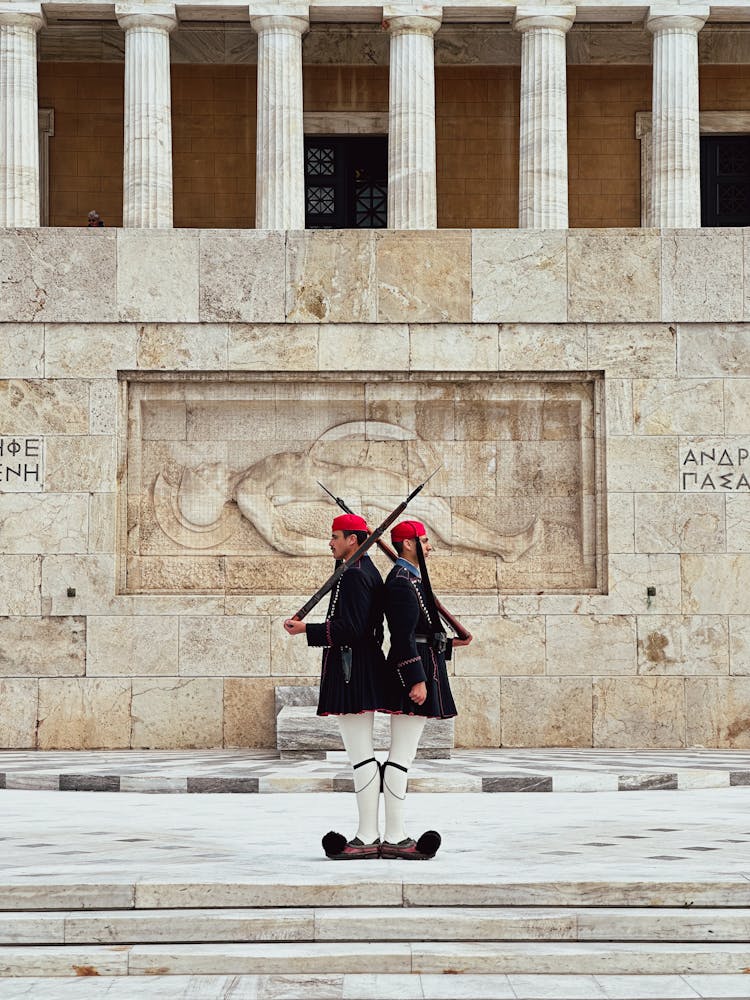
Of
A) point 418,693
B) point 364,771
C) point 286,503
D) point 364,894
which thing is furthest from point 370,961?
point 286,503

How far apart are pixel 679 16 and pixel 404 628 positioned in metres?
17.0

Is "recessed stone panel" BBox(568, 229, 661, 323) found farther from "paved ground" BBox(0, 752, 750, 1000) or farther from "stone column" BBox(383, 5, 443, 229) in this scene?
"paved ground" BBox(0, 752, 750, 1000)

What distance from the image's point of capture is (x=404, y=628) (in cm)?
1000

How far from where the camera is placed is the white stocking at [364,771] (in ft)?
32.3

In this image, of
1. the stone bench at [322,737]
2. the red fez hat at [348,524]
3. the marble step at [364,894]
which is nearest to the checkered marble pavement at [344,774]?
the stone bench at [322,737]

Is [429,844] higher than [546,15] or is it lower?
lower

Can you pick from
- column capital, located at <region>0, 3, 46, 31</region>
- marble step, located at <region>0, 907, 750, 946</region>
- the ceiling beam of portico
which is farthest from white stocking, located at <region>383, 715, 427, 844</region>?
column capital, located at <region>0, 3, 46, 31</region>

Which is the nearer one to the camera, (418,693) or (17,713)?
(418,693)

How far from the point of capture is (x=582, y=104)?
2828 cm

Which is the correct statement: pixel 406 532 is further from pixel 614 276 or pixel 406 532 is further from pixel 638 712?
pixel 614 276

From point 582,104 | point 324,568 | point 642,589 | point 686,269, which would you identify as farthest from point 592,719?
point 582,104

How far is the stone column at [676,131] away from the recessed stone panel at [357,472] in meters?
4.85

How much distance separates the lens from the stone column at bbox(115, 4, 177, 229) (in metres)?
23.0

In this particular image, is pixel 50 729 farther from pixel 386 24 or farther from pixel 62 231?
pixel 386 24
